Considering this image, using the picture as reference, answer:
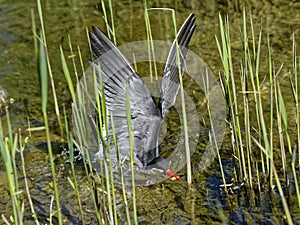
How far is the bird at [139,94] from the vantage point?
3801 millimetres

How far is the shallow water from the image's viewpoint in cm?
371

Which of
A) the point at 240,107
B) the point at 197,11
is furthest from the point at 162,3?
the point at 240,107

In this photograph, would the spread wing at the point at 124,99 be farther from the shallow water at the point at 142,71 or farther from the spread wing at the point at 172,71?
the shallow water at the point at 142,71

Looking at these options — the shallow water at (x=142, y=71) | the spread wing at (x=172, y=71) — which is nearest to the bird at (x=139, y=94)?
the spread wing at (x=172, y=71)

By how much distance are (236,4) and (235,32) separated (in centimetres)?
54

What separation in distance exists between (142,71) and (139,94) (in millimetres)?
1590

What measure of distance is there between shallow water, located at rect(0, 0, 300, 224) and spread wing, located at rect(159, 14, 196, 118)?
568 millimetres

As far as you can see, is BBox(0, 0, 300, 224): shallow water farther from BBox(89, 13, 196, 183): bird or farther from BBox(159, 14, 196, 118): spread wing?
BBox(159, 14, 196, 118): spread wing

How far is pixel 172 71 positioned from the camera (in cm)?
393

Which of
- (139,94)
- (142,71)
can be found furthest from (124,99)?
(142,71)

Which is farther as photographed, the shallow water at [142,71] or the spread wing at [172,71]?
the spread wing at [172,71]

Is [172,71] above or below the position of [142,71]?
above

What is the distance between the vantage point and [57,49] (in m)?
6.03

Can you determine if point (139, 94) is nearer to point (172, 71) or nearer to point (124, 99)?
point (124, 99)
